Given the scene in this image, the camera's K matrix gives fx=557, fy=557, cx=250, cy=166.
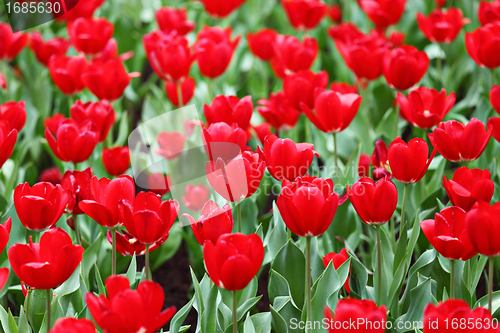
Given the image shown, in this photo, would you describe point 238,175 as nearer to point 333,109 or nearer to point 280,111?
point 333,109

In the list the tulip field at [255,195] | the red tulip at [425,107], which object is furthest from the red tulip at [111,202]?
the red tulip at [425,107]

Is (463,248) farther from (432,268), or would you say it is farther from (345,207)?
(345,207)

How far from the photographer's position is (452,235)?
3.30 feet

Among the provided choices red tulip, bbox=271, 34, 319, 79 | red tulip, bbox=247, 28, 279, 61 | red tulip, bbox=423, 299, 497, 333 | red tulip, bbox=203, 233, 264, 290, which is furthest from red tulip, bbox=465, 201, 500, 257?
red tulip, bbox=247, 28, 279, 61

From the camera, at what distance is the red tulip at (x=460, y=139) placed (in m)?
1.23

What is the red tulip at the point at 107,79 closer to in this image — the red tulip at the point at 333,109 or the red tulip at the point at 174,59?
the red tulip at the point at 174,59

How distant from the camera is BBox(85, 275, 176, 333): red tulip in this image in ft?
2.60

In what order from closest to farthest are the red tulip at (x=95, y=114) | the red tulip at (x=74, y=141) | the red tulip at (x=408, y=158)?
the red tulip at (x=408, y=158)
the red tulip at (x=74, y=141)
the red tulip at (x=95, y=114)

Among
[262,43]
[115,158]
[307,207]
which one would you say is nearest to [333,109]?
[307,207]

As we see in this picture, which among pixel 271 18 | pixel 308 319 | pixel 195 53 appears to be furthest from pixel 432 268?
pixel 271 18

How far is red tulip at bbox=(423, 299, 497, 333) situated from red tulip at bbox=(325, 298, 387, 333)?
0.07 m

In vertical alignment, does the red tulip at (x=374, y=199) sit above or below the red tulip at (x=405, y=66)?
Result: above

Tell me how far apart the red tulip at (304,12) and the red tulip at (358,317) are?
1935 millimetres

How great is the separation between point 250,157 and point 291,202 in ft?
0.76
